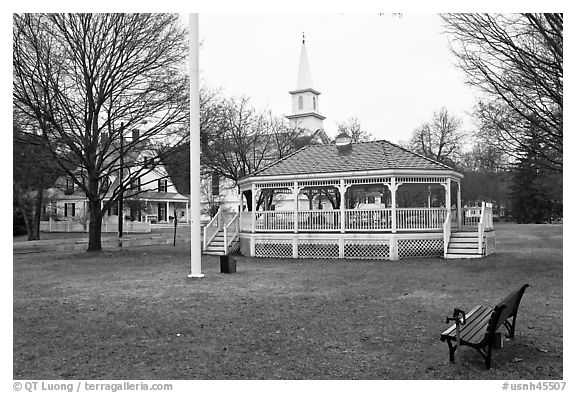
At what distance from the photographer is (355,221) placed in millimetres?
18406

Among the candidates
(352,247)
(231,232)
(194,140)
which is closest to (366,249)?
(352,247)

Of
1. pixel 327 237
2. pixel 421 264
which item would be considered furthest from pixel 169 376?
pixel 327 237

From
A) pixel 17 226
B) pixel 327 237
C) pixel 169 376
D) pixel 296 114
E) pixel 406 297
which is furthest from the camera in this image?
pixel 296 114

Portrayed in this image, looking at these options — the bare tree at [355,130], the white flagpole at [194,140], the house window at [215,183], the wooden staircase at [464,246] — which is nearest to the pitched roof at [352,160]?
the wooden staircase at [464,246]

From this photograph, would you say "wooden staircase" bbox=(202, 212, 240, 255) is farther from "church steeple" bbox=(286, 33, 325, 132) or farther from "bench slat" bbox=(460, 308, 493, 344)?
"church steeple" bbox=(286, 33, 325, 132)

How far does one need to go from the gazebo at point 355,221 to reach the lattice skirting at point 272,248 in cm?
4

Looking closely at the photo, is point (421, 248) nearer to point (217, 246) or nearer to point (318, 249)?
point (318, 249)

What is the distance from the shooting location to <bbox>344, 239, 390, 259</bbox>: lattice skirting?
17.9 m

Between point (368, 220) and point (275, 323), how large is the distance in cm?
1099

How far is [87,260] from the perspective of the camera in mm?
18797

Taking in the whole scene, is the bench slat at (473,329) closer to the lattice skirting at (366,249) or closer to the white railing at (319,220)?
the lattice skirting at (366,249)

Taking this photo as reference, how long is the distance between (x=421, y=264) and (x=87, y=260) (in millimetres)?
12339

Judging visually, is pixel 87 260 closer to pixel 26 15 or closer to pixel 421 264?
pixel 26 15

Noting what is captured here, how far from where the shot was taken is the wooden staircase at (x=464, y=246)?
679 inches
